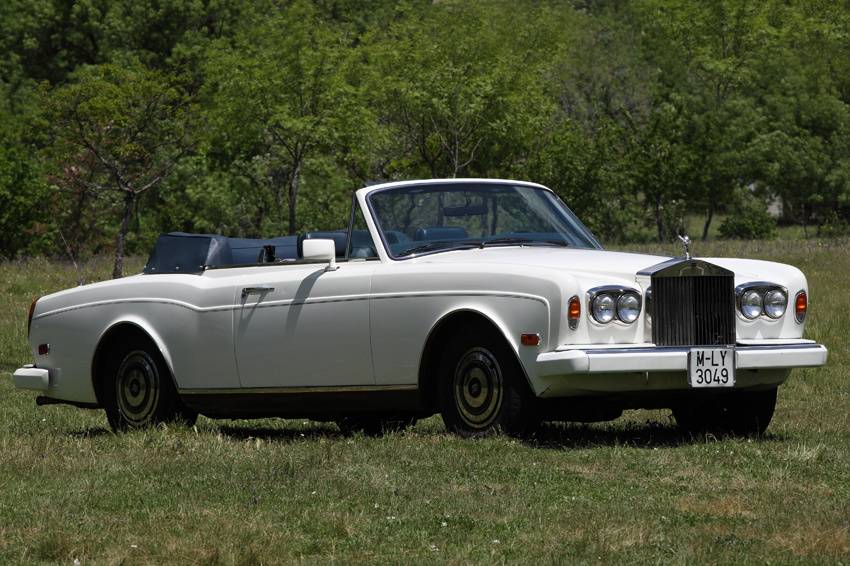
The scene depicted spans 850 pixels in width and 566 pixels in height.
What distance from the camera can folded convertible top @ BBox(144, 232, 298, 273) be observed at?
10609 mm

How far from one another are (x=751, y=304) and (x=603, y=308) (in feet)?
3.54

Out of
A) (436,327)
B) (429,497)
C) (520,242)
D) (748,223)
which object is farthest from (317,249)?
(748,223)

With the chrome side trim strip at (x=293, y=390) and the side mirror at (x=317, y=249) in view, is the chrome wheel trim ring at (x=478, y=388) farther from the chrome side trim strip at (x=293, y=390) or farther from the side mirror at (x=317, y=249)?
the side mirror at (x=317, y=249)

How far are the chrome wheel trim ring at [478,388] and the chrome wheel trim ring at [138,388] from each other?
2.58m

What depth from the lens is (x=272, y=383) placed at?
388 inches

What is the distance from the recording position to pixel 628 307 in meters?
8.54

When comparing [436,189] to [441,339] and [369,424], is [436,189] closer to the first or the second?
[441,339]

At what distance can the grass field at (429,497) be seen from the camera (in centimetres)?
574

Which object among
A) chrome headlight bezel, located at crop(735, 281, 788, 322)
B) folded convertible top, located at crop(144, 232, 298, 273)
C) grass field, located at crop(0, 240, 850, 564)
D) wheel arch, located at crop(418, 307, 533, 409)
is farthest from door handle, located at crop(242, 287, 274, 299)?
chrome headlight bezel, located at crop(735, 281, 788, 322)

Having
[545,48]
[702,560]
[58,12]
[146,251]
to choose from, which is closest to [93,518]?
[702,560]

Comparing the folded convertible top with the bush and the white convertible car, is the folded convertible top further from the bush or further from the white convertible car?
the bush

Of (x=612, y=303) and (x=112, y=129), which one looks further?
(x=112, y=129)

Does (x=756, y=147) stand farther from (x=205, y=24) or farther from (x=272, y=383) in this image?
(x=272, y=383)

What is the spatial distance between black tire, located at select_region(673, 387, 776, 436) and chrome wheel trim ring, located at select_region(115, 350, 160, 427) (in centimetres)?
347
